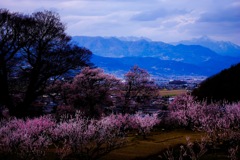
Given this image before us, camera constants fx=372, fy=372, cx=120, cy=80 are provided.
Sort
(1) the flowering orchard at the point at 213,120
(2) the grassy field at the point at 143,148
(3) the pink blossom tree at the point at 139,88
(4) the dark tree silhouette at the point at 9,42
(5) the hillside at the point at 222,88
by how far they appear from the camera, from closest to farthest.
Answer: (2) the grassy field at the point at 143,148 → (1) the flowering orchard at the point at 213,120 → (4) the dark tree silhouette at the point at 9,42 → (3) the pink blossom tree at the point at 139,88 → (5) the hillside at the point at 222,88

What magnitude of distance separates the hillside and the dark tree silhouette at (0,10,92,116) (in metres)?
26.3

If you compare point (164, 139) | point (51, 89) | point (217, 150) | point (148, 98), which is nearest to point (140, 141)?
point (164, 139)

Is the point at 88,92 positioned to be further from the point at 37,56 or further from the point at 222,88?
the point at 222,88

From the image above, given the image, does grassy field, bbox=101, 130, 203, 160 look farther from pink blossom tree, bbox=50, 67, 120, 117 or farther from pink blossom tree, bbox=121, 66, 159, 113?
pink blossom tree, bbox=121, 66, 159, 113

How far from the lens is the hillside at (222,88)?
64875 millimetres

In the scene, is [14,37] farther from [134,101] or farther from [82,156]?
[82,156]

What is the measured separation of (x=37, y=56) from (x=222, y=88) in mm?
33788

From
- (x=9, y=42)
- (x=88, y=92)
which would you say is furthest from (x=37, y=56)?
(x=88, y=92)

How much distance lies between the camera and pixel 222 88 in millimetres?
66062

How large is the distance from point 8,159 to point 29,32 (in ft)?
84.5

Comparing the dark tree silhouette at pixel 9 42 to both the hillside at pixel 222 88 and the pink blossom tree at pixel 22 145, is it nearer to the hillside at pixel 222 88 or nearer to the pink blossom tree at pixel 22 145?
the pink blossom tree at pixel 22 145

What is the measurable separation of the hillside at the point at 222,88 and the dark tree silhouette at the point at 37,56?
26333 millimetres

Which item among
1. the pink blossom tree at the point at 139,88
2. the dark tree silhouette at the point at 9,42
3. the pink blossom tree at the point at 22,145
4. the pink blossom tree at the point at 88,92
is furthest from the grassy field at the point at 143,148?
the pink blossom tree at the point at 139,88

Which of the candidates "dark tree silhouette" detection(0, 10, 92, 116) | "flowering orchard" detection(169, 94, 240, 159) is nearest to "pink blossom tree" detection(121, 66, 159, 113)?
"flowering orchard" detection(169, 94, 240, 159)
